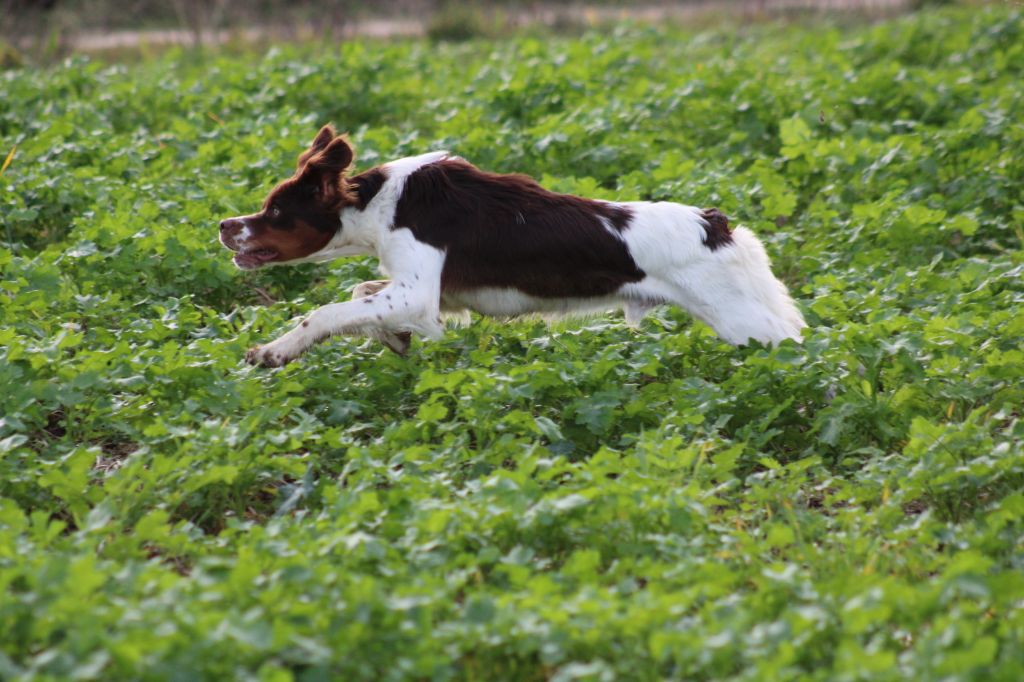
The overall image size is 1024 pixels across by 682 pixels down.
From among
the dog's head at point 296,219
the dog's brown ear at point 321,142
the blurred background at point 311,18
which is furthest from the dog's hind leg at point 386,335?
the blurred background at point 311,18

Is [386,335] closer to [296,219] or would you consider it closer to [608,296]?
[296,219]

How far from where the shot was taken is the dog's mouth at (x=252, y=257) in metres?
5.06

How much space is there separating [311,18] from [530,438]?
11.8m

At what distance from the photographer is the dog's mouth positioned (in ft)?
16.6

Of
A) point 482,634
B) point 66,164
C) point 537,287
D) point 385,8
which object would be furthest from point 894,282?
point 385,8

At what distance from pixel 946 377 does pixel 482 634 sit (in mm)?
2283

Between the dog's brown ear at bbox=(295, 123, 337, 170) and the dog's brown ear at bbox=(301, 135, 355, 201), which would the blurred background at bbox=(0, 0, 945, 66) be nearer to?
the dog's brown ear at bbox=(295, 123, 337, 170)

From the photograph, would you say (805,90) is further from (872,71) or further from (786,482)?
(786,482)

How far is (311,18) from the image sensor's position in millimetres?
15164

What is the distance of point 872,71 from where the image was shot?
895cm

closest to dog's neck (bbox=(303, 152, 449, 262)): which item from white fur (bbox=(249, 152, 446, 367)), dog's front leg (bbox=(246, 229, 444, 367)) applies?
white fur (bbox=(249, 152, 446, 367))

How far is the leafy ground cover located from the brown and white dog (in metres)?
0.18

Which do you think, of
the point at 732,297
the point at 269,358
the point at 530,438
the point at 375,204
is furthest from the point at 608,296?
the point at 269,358

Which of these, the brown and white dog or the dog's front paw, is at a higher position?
the brown and white dog
